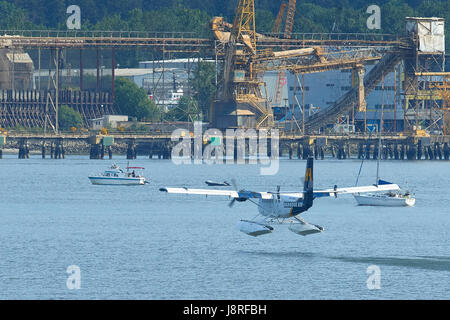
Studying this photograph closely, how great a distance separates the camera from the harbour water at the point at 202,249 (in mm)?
49469

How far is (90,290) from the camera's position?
1916 inches

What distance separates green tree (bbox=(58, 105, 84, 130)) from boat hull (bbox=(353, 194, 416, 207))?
106226mm

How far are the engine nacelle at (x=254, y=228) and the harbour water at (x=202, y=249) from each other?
2.57 feet

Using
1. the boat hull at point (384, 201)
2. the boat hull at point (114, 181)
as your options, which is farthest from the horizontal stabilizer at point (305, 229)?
the boat hull at point (114, 181)

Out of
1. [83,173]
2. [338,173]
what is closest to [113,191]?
[83,173]

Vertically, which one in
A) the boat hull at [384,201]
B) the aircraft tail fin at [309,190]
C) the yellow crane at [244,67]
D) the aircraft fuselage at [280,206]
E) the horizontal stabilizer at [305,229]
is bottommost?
the boat hull at [384,201]

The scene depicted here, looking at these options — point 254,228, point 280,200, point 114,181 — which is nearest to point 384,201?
point 254,228

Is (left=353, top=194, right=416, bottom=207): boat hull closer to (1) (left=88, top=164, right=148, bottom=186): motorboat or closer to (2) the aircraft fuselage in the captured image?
(2) the aircraft fuselage

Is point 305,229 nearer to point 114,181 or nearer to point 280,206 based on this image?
point 280,206

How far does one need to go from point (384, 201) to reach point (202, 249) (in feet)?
106

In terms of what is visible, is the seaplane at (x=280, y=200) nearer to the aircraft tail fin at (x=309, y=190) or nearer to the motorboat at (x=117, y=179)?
the aircraft tail fin at (x=309, y=190)

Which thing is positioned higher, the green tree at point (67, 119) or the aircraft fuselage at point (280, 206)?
the green tree at point (67, 119)
